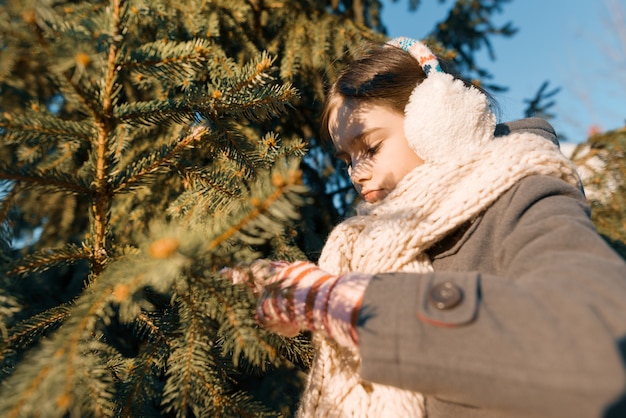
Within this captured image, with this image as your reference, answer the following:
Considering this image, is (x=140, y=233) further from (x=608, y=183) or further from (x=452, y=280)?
(x=608, y=183)

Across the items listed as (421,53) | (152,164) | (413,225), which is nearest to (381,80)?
(421,53)

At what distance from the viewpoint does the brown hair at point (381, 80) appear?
1.15m

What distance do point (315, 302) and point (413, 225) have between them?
1.01 ft

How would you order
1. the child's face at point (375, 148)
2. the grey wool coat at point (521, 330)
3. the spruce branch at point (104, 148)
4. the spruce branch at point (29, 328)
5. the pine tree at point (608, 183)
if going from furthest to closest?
the pine tree at point (608, 183)
the child's face at point (375, 148)
the spruce branch at point (29, 328)
the spruce branch at point (104, 148)
the grey wool coat at point (521, 330)

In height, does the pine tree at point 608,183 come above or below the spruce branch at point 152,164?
below

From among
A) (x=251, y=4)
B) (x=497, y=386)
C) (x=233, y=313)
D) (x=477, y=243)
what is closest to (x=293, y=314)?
(x=233, y=313)

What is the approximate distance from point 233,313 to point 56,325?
17.2 inches

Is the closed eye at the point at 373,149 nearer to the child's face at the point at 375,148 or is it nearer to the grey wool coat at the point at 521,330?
the child's face at the point at 375,148

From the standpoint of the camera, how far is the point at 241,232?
0.56 metres

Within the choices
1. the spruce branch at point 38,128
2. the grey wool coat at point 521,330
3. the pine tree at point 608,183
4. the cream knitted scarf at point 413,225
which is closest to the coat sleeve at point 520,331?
the grey wool coat at point 521,330

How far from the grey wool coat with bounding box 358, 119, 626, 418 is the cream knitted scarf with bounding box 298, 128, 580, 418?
16 cm

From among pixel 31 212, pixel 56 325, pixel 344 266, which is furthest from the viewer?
pixel 31 212

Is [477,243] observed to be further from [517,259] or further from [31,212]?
[31,212]

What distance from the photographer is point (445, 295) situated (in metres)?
0.58
